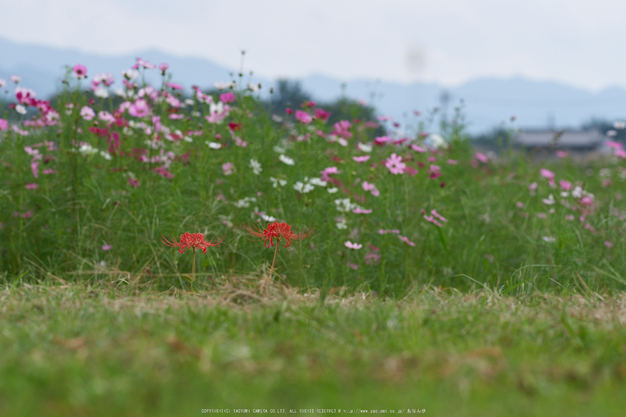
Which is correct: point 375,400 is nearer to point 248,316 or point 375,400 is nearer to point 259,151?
point 248,316

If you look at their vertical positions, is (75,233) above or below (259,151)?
below

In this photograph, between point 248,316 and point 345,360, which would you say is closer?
point 345,360

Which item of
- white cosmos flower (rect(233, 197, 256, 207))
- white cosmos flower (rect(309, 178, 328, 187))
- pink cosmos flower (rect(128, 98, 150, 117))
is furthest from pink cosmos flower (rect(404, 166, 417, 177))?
pink cosmos flower (rect(128, 98, 150, 117))

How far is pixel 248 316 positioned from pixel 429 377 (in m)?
0.92

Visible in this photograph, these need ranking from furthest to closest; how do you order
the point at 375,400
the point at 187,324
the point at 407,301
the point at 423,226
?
the point at 423,226 < the point at 407,301 < the point at 187,324 < the point at 375,400

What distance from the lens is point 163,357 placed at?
178 centimetres

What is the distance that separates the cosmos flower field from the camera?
396 cm

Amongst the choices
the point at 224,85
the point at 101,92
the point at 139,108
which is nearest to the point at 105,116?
the point at 101,92

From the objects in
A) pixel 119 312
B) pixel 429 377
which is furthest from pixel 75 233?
pixel 429 377

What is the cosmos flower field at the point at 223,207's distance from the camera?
13.0ft

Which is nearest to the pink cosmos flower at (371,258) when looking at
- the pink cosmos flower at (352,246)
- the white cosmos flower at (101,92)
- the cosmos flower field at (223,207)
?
the cosmos flower field at (223,207)

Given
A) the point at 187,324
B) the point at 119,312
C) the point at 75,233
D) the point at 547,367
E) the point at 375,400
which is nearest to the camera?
the point at 375,400

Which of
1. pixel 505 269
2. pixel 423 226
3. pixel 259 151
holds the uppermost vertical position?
pixel 259 151

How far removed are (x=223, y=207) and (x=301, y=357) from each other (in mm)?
2585
